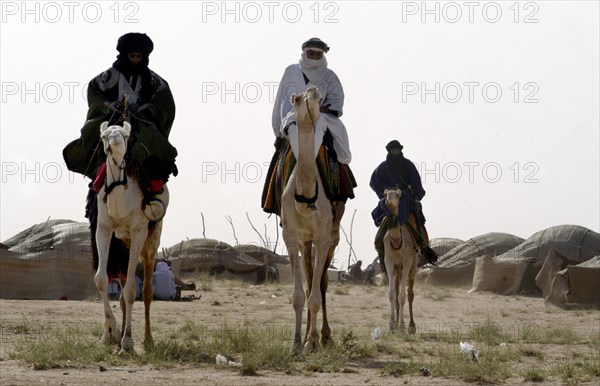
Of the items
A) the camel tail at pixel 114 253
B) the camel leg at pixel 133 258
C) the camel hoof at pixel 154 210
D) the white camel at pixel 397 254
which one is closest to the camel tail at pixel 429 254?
the white camel at pixel 397 254

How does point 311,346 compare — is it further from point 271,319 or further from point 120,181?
point 271,319

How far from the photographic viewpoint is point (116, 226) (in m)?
11.4

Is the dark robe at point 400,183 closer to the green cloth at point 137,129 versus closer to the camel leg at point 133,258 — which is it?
the green cloth at point 137,129

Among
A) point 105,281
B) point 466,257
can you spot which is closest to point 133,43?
point 105,281

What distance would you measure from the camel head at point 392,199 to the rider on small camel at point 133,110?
4.89 metres

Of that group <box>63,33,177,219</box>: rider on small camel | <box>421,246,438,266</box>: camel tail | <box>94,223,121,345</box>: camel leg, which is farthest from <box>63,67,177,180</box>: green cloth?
<box>421,246,438,266</box>: camel tail

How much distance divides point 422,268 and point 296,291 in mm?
29596

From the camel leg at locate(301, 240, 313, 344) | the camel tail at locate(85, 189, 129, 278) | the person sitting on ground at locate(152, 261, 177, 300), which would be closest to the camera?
the camel tail at locate(85, 189, 129, 278)

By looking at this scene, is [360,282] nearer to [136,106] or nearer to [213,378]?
[136,106]

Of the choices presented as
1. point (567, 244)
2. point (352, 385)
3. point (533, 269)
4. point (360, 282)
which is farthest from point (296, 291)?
point (360, 282)

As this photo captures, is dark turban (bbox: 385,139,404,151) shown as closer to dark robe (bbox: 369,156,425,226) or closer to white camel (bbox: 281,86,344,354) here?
dark robe (bbox: 369,156,425,226)

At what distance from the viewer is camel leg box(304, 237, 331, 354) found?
37.5 feet

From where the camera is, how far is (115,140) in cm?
1066

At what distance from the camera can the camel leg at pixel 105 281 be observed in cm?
1105
